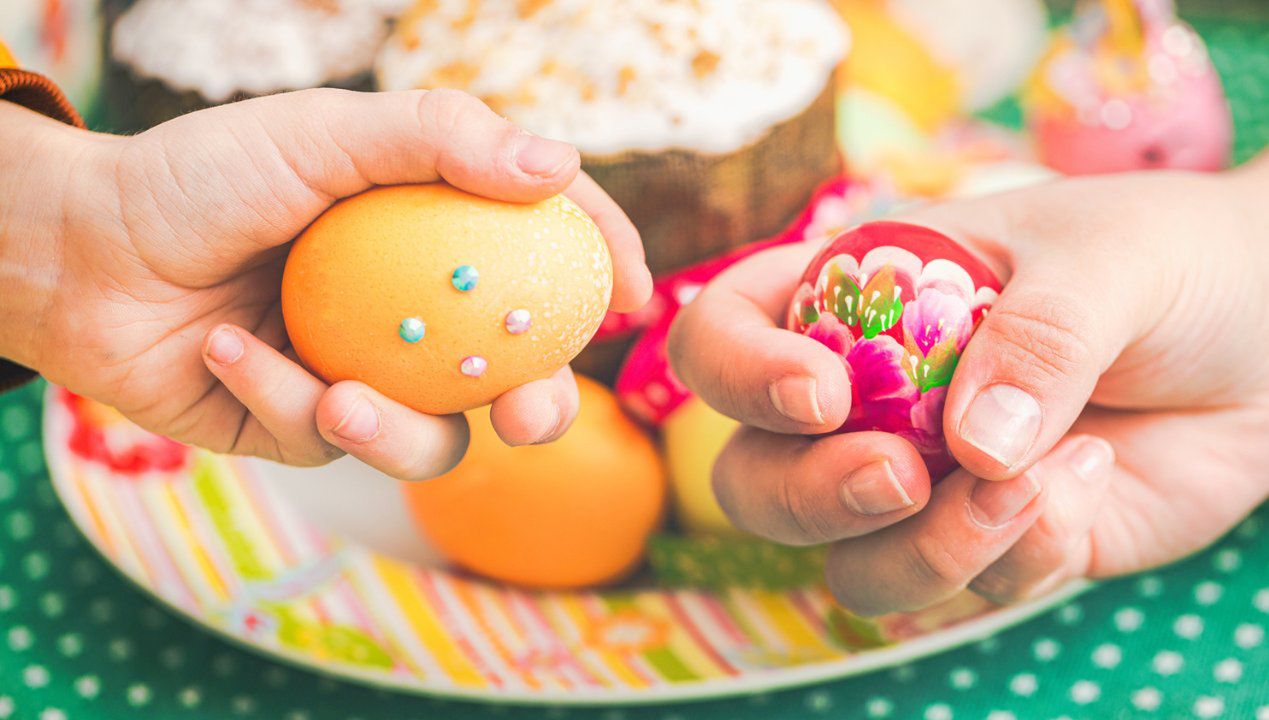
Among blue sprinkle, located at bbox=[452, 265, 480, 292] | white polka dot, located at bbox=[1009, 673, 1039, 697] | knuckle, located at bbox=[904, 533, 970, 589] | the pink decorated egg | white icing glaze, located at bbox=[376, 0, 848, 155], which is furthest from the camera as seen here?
the pink decorated egg

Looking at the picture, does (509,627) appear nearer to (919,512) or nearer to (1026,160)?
(919,512)

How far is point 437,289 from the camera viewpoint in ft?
1.47

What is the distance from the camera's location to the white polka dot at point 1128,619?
677mm

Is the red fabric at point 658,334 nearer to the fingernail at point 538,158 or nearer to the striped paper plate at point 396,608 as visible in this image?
the striped paper plate at point 396,608

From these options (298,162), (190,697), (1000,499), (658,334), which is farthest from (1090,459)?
(190,697)

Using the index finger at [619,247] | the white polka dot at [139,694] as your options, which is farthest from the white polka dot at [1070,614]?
the white polka dot at [139,694]

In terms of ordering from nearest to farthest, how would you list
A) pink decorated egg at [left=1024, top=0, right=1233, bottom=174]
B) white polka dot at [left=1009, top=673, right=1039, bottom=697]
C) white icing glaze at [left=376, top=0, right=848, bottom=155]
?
1. white polka dot at [left=1009, top=673, right=1039, bottom=697]
2. white icing glaze at [left=376, top=0, right=848, bottom=155]
3. pink decorated egg at [left=1024, top=0, right=1233, bottom=174]

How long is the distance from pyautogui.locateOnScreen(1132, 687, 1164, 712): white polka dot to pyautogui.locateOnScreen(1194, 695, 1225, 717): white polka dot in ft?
0.06

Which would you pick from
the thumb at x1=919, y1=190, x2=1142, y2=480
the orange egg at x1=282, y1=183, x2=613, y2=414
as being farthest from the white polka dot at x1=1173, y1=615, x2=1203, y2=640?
the orange egg at x1=282, y1=183, x2=613, y2=414

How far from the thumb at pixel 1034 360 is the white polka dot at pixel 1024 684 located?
8.1 inches

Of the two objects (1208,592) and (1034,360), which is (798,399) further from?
(1208,592)

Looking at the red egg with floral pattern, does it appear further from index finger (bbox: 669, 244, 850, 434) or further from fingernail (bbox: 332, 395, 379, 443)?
fingernail (bbox: 332, 395, 379, 443)

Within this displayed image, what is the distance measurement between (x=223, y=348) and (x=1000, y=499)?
1.18ft

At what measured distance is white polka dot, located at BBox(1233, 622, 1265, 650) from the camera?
65 centimetres
